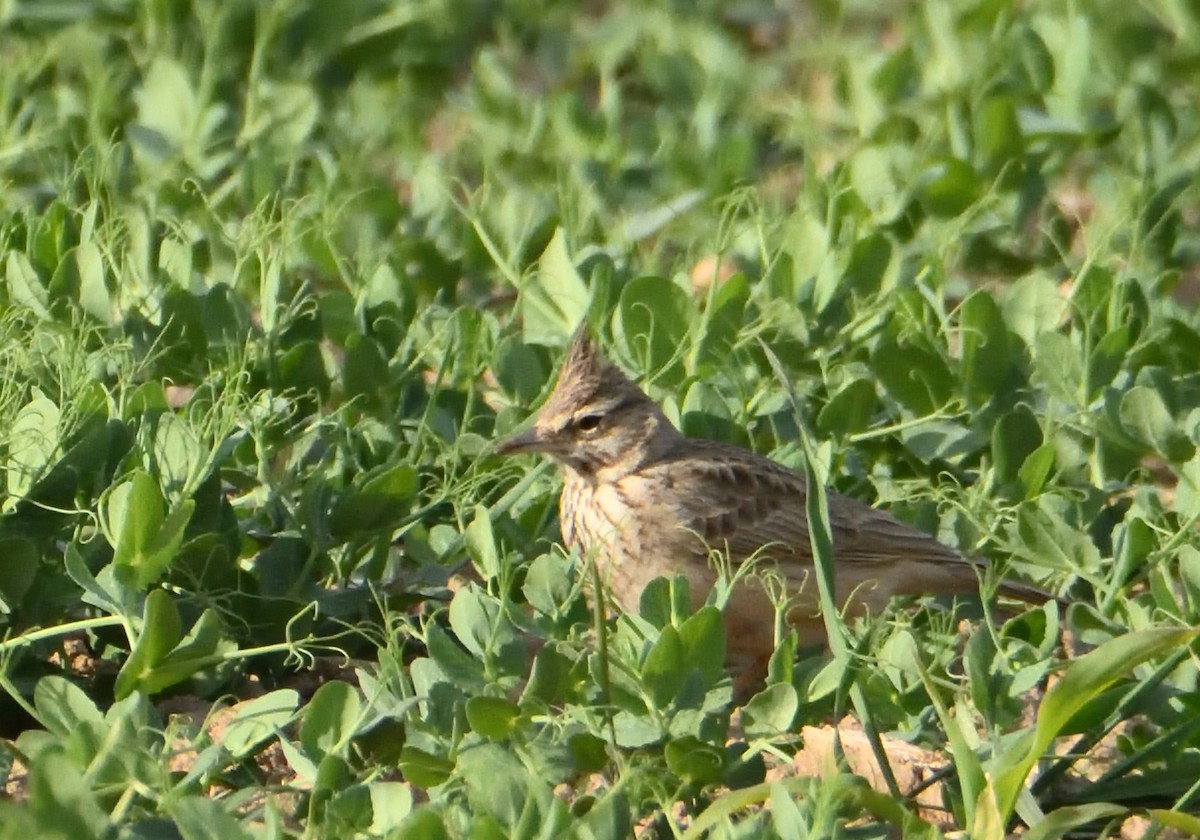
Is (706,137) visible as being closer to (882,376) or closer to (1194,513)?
(882,376)

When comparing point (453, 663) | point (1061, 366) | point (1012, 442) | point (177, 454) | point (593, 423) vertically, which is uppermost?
point (177, 454)

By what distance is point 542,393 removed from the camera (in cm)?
543

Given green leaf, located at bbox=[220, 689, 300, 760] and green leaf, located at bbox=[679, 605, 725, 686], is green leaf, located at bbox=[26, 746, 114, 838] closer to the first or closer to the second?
green leaf, located at bbox=[220, 689, 300, 760]

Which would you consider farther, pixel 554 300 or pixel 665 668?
pixel 554 300

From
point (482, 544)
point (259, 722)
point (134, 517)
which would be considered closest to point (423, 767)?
point (259, 722)

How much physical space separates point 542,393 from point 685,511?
0.51 m

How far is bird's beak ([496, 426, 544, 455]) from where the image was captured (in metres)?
4.98

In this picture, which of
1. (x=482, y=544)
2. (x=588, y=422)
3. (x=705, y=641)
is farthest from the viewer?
(x=588, y=422)

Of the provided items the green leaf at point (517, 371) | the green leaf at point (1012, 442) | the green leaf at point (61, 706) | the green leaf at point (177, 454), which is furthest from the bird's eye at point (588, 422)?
the green leaf at point (61, 706)

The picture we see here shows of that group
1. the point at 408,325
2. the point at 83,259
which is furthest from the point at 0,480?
the point at 408,325

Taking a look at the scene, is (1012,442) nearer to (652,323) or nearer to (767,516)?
(767,516)

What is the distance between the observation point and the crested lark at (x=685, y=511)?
16.6 ft

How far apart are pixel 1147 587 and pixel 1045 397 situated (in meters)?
0.75

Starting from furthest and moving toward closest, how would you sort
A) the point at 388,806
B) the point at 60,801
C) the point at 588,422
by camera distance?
1. the point at 588,422
2. the point at 388,806
3. the point at 60,801
